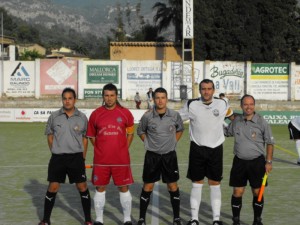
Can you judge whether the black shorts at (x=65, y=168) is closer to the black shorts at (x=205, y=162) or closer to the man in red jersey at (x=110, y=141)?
the man in red jersey at (x=110, y=141)

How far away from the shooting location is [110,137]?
8.05 meters

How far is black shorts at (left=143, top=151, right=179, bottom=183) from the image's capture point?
850cm

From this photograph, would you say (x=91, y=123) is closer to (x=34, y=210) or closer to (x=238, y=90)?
(x=34, y=210)

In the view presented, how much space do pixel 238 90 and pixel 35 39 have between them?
446 ft

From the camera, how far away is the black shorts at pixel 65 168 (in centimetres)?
841

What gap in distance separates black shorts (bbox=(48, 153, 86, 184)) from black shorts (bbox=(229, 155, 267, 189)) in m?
2.13

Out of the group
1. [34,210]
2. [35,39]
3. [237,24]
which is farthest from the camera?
[35,39]

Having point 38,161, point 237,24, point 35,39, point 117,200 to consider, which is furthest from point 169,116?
point 35,39

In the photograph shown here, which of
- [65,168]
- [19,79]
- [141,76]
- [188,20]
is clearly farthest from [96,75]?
[65,168]

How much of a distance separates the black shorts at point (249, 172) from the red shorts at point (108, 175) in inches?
59.7

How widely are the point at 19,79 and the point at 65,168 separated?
123 feet

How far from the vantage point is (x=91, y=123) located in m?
8.20

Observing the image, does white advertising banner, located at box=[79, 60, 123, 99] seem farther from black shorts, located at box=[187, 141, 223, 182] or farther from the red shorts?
the red shorts

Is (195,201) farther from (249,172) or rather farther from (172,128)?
(172,128)
